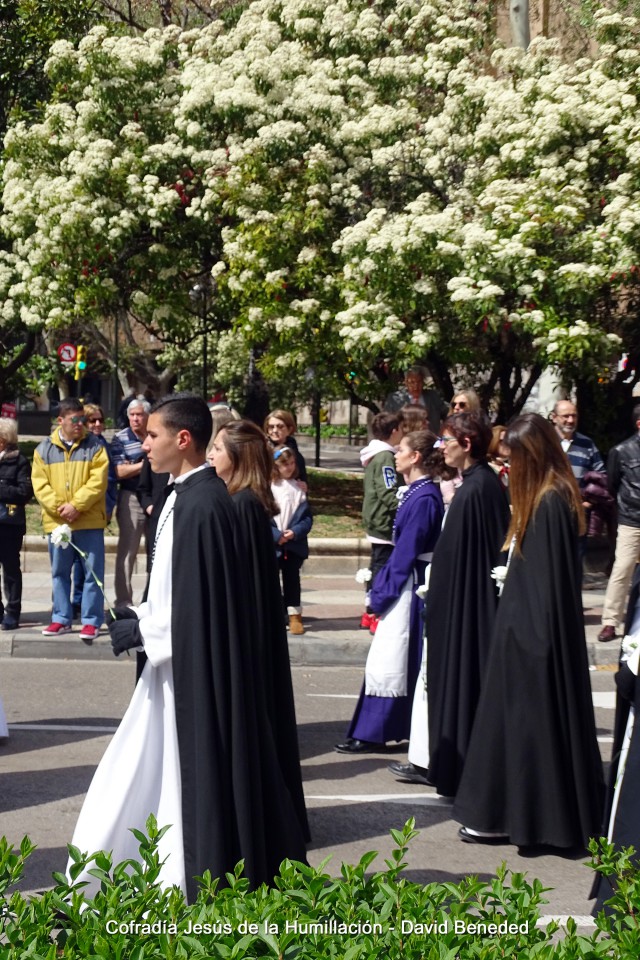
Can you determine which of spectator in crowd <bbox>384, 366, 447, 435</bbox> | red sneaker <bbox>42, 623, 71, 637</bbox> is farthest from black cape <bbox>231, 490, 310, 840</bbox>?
spectator in crowd <bbox>384, 366, 447, 435</bbox>

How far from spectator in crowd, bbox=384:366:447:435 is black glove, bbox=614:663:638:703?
23.8ft

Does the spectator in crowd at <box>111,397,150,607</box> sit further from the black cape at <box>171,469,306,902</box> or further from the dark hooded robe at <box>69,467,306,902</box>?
the black cape at <box>171,469,306,902</box>

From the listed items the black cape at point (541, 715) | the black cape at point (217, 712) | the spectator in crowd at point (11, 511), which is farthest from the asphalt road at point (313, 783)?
the black cape at point (217, 712)

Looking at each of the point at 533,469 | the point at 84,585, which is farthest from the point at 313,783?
the point at 84,585

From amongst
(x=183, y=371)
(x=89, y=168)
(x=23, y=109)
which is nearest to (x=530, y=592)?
(x=89, y=168)

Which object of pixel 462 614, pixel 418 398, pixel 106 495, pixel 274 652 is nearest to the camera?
pixel 274 652

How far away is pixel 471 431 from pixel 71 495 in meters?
4.98

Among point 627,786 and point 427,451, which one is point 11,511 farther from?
point 627,786

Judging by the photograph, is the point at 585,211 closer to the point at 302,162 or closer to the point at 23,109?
the point at 302,162

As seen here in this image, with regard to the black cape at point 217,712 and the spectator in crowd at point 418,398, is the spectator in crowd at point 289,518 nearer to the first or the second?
the spectator in crowd at point 418,398

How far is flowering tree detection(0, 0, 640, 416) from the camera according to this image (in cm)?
1410

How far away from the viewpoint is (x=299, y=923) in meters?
3.02

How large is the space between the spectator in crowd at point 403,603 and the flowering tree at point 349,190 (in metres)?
6.47

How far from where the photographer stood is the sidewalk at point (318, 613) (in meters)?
10.6
